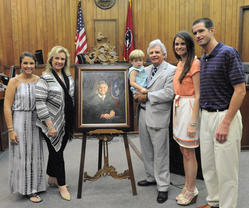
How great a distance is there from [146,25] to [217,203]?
16.6 ft

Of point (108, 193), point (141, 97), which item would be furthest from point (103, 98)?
point (108, 193)

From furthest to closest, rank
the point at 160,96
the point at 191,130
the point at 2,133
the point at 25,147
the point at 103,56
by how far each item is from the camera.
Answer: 1. the point at 2,133
2. the point at 103,56
3. the point at 25,147
4. the point at 160,96
5. the point at 191,130

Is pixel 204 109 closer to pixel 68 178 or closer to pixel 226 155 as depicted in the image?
pixel 226 155

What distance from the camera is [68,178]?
300cm

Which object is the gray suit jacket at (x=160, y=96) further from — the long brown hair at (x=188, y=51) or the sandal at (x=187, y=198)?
the sandal at (x=187, y=198)

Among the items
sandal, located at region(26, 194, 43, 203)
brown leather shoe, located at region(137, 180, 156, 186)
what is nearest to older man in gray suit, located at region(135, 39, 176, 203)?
brown leather shoe, located at region(137, 180, 156, 186)

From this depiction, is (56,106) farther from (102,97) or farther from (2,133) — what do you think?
(2,133)

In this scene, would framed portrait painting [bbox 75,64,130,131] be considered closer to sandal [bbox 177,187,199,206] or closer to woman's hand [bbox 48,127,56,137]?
woman's hand [bbox 48,127,56,137]

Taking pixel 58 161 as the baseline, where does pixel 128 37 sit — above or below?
above

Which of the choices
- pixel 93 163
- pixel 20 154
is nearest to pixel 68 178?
pixel 93 163

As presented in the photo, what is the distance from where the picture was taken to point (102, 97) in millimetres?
2420

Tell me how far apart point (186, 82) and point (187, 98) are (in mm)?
138

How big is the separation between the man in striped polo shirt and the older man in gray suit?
0.45 m

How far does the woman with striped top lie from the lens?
7.65 ft
